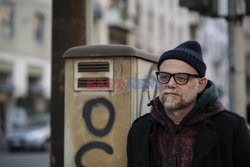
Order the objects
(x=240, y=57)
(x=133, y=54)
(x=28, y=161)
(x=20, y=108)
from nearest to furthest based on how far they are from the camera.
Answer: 1. (x=133, y=54)
2. (x=240, y=57)
3. (x=28, y=161)
4. (x=20, y=108)

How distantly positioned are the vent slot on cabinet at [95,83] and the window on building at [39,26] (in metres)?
28.2

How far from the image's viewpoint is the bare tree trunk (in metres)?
4.67

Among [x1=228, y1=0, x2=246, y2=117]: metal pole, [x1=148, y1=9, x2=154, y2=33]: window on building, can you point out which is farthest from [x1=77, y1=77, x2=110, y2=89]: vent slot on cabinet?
[x1=148, y1=9, x2=154, y2=33]: window on building

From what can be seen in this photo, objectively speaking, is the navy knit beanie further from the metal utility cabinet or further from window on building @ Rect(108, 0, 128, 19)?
window on building @ Rect(108, 0, 128, 19)

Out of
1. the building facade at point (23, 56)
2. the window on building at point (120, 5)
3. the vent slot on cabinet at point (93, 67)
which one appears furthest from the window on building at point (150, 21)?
the vent slot on cabinet at point (93, 67)

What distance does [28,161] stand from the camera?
59.4 ft

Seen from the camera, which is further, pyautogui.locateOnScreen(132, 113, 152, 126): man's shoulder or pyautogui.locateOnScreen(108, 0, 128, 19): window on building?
pyautogui.locateOnScreen(108, 0, 128, 19): window on building

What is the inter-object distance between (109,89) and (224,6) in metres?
2.71

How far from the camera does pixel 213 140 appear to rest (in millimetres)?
3240

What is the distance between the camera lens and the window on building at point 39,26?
105 ft

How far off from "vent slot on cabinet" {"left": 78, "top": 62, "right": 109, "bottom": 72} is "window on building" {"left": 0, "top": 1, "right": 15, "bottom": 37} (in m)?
25.6

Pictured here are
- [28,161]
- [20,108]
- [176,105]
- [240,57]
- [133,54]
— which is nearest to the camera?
[176,105]

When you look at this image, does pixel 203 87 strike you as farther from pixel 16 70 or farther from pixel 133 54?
pixel 16 70

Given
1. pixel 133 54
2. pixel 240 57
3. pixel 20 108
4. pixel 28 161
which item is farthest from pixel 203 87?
pixel 20 108
